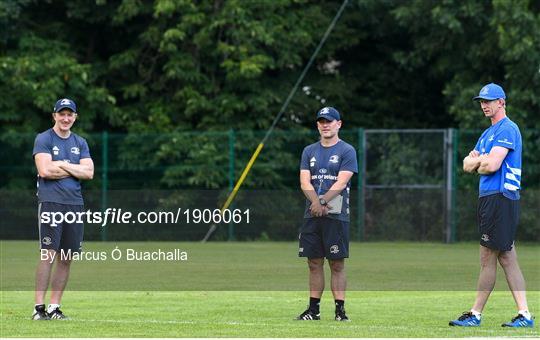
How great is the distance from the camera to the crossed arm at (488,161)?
35.6 ft

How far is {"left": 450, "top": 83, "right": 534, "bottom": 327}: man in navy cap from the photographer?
10914 millimetres

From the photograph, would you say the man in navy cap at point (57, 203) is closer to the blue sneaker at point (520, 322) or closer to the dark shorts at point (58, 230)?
the dark shorts at point (58, 230)

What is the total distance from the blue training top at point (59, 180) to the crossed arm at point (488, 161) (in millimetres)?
3549

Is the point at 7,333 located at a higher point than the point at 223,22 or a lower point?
lower

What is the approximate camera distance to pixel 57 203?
11.6 meters

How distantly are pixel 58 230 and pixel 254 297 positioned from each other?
348 cm

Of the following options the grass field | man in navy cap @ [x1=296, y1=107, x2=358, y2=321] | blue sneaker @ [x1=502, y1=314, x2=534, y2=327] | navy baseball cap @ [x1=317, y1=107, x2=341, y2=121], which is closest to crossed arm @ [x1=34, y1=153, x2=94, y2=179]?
the grass field

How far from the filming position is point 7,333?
10.3 m

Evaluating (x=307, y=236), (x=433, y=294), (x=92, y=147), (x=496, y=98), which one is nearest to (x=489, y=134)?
(x=496, y=98)

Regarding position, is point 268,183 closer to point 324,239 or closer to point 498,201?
point 324,239

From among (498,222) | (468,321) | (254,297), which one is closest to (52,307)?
(254,297)

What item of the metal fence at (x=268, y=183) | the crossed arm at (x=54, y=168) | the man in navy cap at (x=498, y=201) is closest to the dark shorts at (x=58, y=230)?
the crossed arm at (x=54, y=168)

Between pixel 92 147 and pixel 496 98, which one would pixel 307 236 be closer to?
pixel 496 98

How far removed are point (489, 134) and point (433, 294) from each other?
4.30 meters
